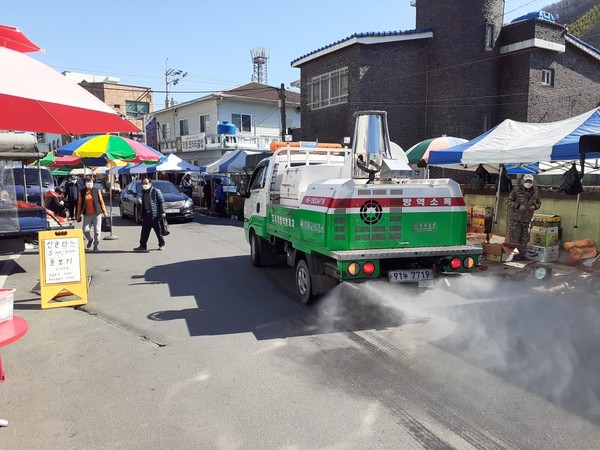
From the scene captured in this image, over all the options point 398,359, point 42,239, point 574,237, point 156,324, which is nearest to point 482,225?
point 574,237

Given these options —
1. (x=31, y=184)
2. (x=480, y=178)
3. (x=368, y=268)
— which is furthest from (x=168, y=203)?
(x=368, y=268)

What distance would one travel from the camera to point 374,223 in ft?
18.7

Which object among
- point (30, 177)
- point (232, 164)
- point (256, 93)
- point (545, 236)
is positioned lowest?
point (545, 236)

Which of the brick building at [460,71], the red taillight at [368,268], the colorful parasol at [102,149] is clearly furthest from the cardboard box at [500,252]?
the brick building at [460,71]

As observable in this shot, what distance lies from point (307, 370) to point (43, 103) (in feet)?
10.8

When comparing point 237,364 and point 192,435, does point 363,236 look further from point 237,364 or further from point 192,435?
point 192,435

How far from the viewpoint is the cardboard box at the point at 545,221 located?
9703 mm

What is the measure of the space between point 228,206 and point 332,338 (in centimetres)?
1704

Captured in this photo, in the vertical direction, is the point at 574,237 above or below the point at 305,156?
below

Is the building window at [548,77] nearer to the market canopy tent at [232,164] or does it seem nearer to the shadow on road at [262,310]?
the market canopy tent at [232,164]

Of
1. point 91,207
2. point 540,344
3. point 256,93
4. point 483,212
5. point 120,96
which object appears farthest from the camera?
point 120,96

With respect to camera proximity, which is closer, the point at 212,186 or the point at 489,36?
the point at 489,36

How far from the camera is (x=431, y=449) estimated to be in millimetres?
3123

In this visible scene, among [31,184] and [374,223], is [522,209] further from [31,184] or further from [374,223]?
A: [31,184]
